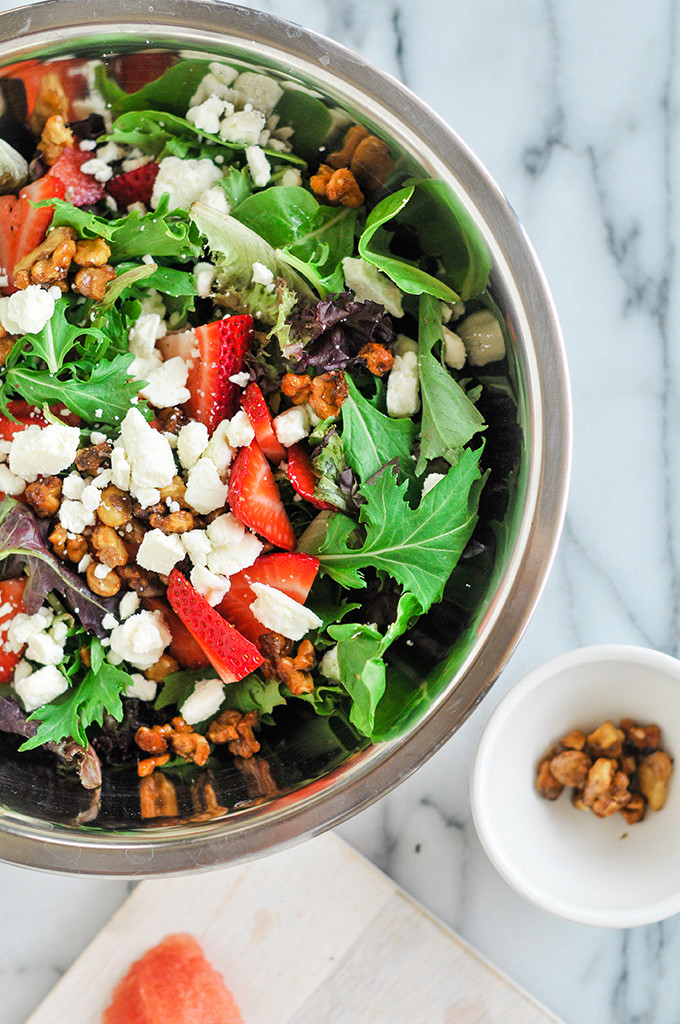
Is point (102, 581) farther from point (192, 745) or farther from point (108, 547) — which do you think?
point (192, 745)

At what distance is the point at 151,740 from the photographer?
4.40ft

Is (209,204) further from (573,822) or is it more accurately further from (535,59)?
(573,822)

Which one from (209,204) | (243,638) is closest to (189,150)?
(209,204)

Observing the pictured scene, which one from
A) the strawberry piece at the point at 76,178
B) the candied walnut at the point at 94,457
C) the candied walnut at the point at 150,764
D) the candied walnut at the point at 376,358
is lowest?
the candied walnut at the point at 150,764

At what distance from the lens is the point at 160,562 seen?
129 cm

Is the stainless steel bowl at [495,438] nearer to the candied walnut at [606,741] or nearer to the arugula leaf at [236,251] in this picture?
the arugula leaf at [236,251]

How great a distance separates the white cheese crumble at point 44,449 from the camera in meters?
1.24

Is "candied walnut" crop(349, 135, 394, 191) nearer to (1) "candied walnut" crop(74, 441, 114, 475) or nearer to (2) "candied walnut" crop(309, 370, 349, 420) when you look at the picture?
(2) "candied walnut" crop(309, 370, 349, 420)

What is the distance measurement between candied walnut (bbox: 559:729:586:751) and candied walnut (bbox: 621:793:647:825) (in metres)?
0.13

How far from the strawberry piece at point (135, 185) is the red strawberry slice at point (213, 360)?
0.24 meters

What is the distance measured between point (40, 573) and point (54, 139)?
0.68 meters

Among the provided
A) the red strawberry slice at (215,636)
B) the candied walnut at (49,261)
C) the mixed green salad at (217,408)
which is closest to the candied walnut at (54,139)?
the mixed green salad at (217,408)

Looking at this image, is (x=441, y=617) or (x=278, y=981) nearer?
(x=441, y=617)

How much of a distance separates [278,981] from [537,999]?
1.61 feet
